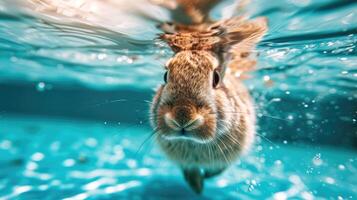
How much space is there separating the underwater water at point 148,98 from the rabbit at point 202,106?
14.8 inches

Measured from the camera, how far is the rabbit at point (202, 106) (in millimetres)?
A: 3945

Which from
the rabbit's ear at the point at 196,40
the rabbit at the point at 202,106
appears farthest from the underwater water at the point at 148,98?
the rabbit's ear at the point at 196,40

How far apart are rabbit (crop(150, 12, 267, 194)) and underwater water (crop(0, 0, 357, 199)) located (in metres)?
0.38

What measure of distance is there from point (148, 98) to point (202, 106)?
5.24 metres

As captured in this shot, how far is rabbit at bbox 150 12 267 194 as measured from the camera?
12.9 ft

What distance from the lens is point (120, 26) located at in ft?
23.5

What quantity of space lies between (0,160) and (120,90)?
11.5 meters

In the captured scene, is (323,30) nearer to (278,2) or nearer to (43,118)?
(278,2)

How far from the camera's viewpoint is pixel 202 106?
405 cm

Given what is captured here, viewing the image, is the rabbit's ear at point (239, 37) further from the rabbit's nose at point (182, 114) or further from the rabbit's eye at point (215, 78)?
the rabbit's nose at point (182, 114)

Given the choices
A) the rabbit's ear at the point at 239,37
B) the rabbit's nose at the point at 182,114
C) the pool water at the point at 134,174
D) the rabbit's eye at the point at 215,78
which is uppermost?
the rabbit's ear at the point at 239,37

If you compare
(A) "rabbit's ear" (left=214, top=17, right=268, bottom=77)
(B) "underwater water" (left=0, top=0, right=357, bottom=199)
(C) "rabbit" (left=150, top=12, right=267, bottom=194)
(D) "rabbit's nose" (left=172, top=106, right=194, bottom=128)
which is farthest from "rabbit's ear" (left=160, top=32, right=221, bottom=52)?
(D) "rabbit's nose" (left=172, top=106, right=194, bottom=128)

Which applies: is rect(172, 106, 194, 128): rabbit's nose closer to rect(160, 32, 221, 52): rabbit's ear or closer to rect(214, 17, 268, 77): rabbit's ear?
rect(214, 17, 268, 77): rabbit's ear

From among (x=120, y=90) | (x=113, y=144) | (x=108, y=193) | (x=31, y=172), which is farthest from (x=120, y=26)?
(x=120, y=90)
